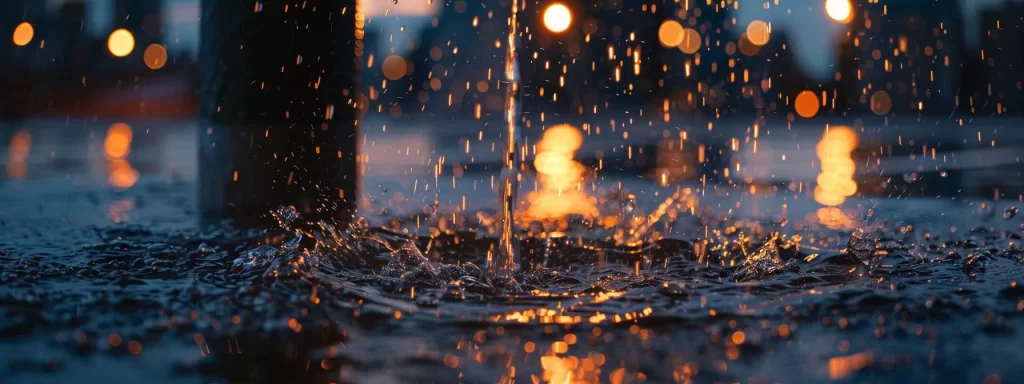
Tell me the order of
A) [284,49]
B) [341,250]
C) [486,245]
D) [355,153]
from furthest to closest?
[355,153] → [284,49] → [486,245] → [341,250]

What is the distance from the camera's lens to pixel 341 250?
3391mm

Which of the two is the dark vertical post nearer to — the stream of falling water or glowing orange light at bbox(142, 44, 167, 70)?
the stream of falling water

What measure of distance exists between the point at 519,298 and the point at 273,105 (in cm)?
203

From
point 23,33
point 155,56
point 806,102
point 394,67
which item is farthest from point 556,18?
point 23,33

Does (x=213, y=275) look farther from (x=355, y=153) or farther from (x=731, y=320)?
(x=355, y=153)

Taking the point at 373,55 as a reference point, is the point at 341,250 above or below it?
below

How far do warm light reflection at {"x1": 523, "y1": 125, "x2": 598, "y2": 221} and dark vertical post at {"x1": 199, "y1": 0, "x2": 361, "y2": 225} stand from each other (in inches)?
37.2

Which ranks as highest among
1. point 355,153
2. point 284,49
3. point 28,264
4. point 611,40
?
point 611,40

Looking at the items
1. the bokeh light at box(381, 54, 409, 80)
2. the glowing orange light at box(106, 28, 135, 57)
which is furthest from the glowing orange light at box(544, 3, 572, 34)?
the glowing orange light at box(106, 28, 135, 57)

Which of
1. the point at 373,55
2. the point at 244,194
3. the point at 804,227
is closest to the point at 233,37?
the point at 244,194

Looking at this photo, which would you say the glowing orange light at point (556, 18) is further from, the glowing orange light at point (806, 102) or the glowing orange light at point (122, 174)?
the glowing orange light at point (122, 174)

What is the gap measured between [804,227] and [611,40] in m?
13.8

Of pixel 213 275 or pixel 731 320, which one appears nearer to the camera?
pixel 731 320

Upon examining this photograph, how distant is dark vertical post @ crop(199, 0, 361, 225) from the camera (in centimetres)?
425
